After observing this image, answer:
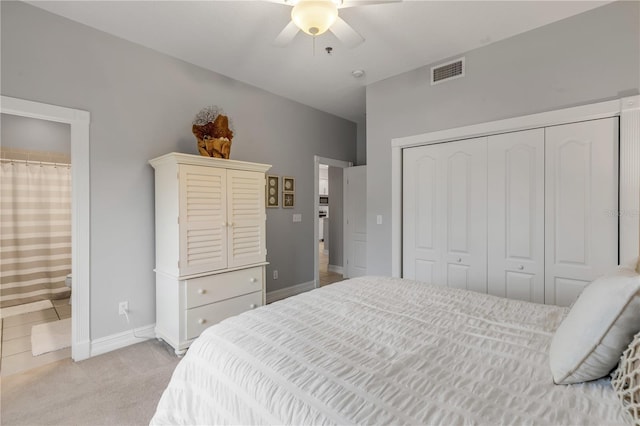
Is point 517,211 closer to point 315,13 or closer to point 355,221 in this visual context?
point 315,13

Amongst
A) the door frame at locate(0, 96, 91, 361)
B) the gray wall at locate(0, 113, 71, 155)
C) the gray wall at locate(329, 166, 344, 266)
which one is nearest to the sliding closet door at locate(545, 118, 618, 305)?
the gray wall at locate(329, 166, 344, 266)

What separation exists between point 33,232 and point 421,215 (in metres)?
4.78

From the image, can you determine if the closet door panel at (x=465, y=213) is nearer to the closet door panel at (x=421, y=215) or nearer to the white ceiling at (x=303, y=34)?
the closet door panel at (x=421, y=215)

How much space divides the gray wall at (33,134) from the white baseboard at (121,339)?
108 inches

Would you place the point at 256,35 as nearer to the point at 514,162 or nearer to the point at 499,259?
the point at 514,162

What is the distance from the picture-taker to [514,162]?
2.62 meters

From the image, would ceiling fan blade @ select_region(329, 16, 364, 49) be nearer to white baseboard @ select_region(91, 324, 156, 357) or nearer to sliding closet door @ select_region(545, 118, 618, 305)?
sliding closet door @ select_region(545, 118, 618, 305)

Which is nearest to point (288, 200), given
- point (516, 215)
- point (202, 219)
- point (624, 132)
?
point (202, 219)

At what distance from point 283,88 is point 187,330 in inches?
116

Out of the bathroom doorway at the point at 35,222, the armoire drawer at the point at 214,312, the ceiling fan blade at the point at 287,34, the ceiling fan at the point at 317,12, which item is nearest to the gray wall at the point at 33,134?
the bathroom doorway at the point at 35,222

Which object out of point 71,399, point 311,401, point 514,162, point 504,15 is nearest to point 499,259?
A: point 514,162

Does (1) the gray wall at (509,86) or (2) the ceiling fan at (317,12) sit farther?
(1) the gray wall at (509,86)

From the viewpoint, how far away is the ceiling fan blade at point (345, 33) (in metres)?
1.81

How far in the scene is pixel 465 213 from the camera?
2.91m
